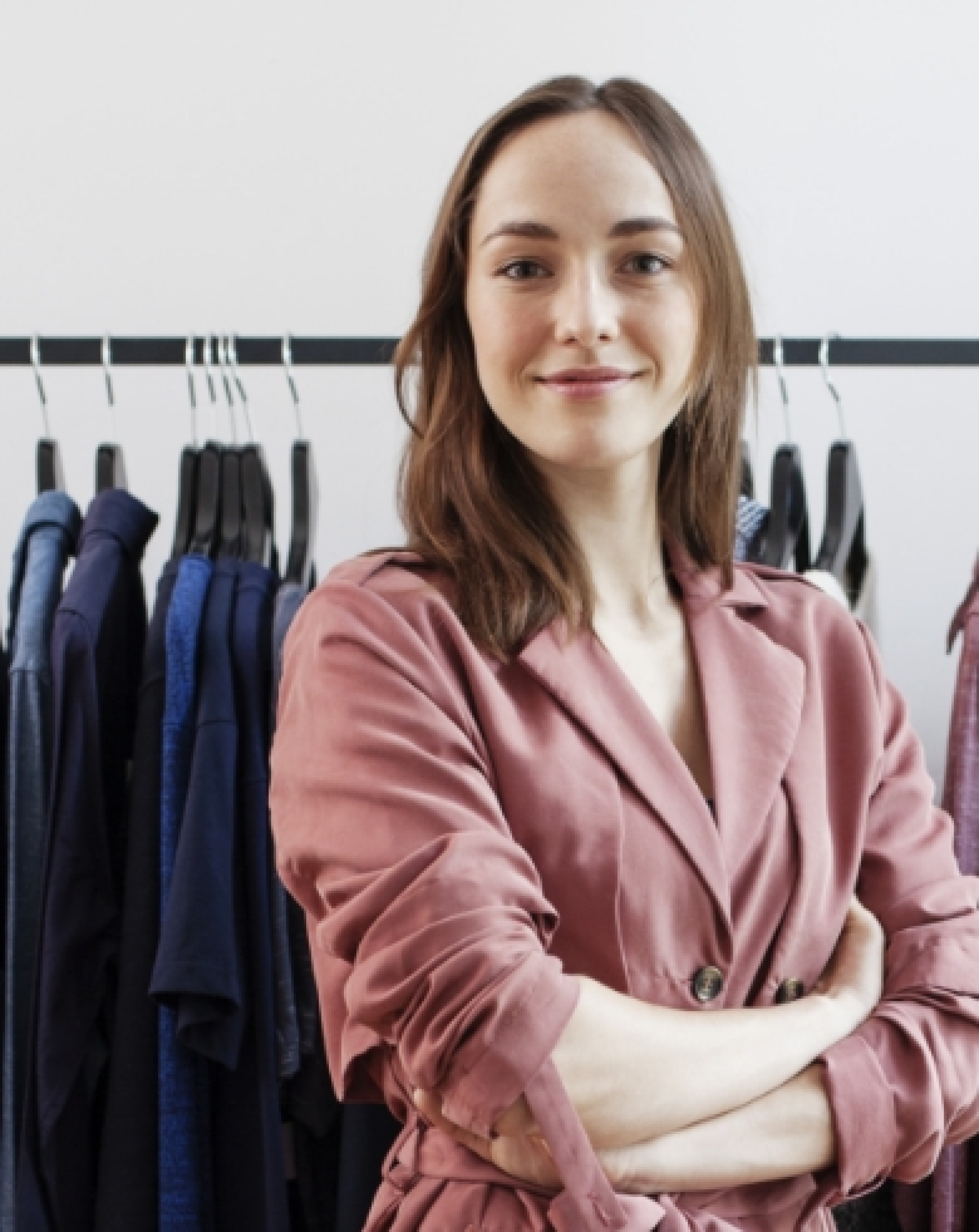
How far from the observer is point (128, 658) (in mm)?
1992

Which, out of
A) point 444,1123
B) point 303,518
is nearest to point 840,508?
point 303,518

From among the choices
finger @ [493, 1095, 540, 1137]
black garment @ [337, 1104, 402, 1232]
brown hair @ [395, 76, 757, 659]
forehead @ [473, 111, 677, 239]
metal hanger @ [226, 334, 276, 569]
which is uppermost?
forehead @ [473, 111, 677, 239]

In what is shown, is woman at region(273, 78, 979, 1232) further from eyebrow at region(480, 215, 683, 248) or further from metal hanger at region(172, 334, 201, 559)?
metal hanger at region(172, 334, 201, 559)

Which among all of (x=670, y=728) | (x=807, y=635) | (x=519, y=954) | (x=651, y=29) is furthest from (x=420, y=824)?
(x=651, y=29)

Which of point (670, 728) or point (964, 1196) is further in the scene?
point (964, 1196)

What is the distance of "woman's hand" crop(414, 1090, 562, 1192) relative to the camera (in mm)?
1185

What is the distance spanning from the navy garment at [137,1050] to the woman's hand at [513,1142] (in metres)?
0.64

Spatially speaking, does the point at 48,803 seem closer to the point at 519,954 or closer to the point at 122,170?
the point at 519,954

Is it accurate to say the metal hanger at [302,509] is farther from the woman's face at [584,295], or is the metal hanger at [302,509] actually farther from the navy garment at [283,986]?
the woman's face at [584,295]

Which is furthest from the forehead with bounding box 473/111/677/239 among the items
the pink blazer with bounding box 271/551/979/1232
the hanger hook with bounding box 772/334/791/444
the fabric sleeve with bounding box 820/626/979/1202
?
the hanger hook with bounding box 772/334/791/444

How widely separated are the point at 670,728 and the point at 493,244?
39 cm

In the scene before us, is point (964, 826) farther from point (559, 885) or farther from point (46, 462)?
point (46, 462)

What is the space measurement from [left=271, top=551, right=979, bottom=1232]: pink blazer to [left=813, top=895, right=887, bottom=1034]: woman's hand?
0.04 ft

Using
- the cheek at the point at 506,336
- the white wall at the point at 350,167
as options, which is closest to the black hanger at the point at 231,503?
the white wall at the point at 350,167
